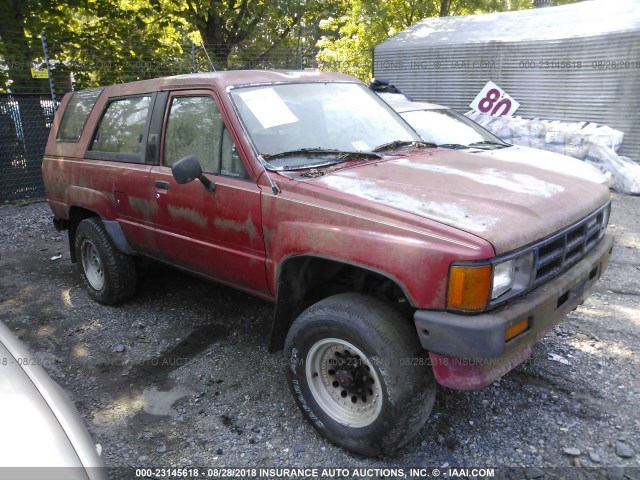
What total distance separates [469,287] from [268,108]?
5.89ft

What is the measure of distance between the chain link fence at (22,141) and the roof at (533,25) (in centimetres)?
776

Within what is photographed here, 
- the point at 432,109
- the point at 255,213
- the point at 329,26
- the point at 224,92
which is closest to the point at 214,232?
the point at 255,213

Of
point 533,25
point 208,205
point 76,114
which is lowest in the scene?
point 208,205

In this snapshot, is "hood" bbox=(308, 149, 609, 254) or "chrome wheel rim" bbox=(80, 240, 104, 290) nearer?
"hood" bbox=(308, 149, 609, 254)

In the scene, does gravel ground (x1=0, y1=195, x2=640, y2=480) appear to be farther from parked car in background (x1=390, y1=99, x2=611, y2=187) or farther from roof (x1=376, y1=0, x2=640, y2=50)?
roof (x1=376, y1=0, x2=640, y2=50)

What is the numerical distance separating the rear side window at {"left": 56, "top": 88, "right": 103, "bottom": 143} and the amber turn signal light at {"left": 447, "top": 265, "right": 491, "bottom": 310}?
3816 millimetres

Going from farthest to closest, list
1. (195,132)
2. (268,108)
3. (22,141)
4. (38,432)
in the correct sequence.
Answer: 1. (22,141)
2. (195,132)
3. (268,108)
4. (38,432)

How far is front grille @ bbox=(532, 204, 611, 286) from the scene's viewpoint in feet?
7.89

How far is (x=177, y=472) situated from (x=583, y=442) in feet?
7.13

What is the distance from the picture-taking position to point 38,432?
5.41 feet

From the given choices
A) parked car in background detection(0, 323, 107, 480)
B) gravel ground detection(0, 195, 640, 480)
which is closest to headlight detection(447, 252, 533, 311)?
gravel ground detection(0, 195, 640, 480)

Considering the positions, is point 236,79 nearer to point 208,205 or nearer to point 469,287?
point 208,205

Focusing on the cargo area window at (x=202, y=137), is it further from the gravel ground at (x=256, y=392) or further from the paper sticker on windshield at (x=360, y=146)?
the gravel ground at (x=256, y=392)

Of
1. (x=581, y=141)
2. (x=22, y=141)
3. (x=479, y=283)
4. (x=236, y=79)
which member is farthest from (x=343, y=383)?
(x=22, y=141)
